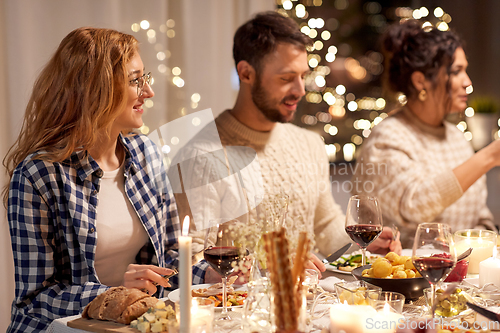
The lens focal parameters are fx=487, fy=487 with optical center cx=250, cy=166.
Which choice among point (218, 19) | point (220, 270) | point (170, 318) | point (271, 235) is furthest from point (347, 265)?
point (218, 19)

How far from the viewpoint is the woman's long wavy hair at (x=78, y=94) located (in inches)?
57.0

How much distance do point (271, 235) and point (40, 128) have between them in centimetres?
102

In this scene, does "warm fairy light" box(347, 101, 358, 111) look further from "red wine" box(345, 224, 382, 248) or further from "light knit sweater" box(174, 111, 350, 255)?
"red wine" box(345, 224, 382, 248)

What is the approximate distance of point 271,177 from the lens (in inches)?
86.0

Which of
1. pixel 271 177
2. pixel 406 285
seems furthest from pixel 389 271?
pixel 271 177

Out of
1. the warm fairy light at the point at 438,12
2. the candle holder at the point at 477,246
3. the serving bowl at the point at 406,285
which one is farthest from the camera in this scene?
the warm fairy light at the point at 438,12

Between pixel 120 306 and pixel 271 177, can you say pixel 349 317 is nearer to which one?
pixel 120 306

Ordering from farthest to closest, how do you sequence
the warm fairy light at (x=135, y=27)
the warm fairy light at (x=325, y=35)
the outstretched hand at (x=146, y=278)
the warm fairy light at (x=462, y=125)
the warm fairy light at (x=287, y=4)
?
the warm fairy light at (x=325, y=35) → the warm fairy light at (x=287, y=4) → the warm fairy light at (x=462, y=125) → the warm fairy light at (x=135, y=27) → the outstretched hand at (x=146, y=278)

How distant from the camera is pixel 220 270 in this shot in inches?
41.8

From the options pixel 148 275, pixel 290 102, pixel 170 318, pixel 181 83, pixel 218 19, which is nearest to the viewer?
pixel 170 318

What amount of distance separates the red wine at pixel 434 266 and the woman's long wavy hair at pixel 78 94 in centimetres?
99

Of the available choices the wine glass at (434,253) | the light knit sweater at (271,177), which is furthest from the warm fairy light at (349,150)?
the wine glass at (434,253)

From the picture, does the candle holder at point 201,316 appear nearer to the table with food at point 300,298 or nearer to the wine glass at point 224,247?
the table with food at point 300,298

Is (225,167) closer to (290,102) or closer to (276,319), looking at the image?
(290,102)
